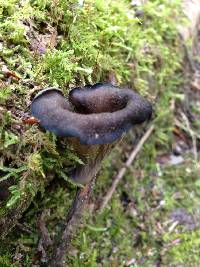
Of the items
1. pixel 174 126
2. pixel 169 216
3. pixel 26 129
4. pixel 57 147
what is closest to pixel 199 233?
pixel 169 216

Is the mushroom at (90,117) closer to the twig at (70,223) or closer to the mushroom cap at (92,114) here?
the mushroom cap at (92,114)

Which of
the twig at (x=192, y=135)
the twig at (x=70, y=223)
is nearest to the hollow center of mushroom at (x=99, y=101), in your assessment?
the twig at (x=70, y=223)

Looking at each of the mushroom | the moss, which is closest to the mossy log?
the moss

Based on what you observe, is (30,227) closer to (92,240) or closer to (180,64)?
(92,240)

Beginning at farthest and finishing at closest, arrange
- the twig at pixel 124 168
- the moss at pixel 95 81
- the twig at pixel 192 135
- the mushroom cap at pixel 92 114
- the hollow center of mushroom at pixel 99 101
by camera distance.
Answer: the twig at pixel 192 135 → the twig at pixel 124 168 → the moss at pixel 95 81 → the hollow center of mushroom at pixel 99 101 → the mushroom cap at pixel 92 114

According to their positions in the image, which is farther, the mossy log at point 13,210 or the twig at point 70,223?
the twig at point 70,223

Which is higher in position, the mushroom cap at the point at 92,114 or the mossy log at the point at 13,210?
the mushroom cap at the point at 92,114

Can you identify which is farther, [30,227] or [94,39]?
[94,39]
